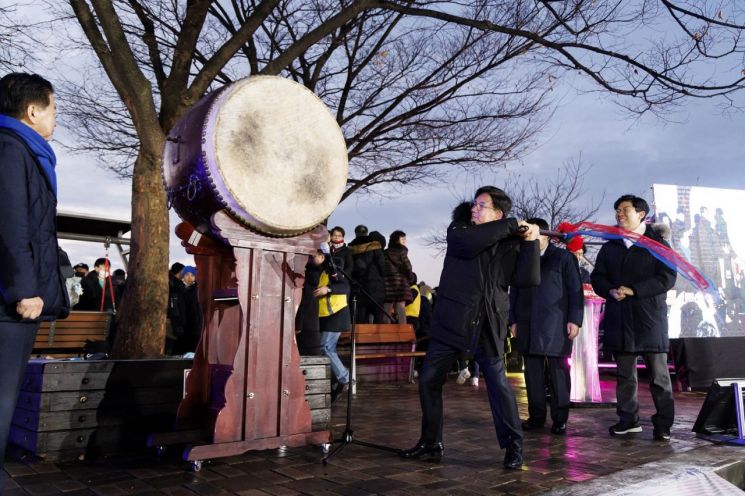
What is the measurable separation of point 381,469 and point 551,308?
9.53ft

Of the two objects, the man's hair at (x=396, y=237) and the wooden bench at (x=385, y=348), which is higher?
the man's hair at (x=396, y=237)

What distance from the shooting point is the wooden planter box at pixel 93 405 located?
4.08 m

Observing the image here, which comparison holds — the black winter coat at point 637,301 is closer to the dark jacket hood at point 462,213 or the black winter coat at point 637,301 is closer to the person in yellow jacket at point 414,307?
the dark jacket hood at point 462,213

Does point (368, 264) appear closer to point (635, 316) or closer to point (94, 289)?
point (635, 316)

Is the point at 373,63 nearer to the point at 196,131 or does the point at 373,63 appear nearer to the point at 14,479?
the point at 196,131

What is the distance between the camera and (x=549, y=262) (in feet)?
20.7

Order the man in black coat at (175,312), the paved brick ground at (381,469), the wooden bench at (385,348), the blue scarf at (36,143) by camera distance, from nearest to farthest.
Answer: the blue scarf at (36,143) < the paved brick ground at (381,469) < the wooden bench at (385,348) < the man in black coat at (175,312)

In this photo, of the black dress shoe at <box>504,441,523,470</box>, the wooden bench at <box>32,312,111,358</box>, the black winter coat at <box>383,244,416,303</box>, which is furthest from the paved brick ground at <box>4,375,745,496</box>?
the wooden bench at <box>32,312,111,358</box>

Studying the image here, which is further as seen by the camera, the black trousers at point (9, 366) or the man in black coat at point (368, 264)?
the man in black coat at point (368, 264)

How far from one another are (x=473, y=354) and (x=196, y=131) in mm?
2414

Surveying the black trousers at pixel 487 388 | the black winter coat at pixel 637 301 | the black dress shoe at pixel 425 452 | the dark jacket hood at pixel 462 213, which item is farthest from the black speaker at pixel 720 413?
the dark jacket hood at pixel 462 213

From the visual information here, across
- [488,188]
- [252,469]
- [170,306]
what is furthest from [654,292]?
[170,306]

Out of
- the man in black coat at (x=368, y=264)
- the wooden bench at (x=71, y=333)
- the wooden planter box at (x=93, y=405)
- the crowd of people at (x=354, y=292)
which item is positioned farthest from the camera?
the man in black coat at (x=368, y=264)

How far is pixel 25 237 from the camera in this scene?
2.62m
